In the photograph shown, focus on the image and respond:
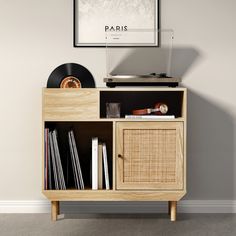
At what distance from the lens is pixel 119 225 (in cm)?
309

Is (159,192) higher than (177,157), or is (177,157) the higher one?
(177,157)

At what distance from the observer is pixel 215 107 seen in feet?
11.2

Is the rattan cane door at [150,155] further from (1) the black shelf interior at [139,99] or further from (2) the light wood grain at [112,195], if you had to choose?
(1) the black shelf interior at [139,99]

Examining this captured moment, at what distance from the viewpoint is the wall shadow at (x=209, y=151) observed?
343cm

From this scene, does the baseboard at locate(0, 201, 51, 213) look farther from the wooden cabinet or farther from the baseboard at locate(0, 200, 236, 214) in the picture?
the wooden cabinet

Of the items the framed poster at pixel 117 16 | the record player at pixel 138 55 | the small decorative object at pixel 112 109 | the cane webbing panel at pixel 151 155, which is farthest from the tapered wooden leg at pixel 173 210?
the framed poster at pixel 117 16

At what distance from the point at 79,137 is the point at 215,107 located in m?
0.89

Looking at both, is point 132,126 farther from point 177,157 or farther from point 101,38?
point 101,38

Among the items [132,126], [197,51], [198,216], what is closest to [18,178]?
[132,126]

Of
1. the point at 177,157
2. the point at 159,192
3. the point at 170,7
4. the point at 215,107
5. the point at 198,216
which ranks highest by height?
the point at 170,7

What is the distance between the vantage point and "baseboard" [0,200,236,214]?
3.42 m

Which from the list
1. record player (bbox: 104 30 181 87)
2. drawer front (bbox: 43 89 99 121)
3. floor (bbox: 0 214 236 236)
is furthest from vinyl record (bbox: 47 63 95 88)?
floor (bbox: 0 214 236 236)

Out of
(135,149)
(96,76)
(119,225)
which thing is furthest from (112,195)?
(96,76)

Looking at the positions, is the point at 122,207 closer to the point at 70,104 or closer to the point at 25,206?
the point at 25,206
